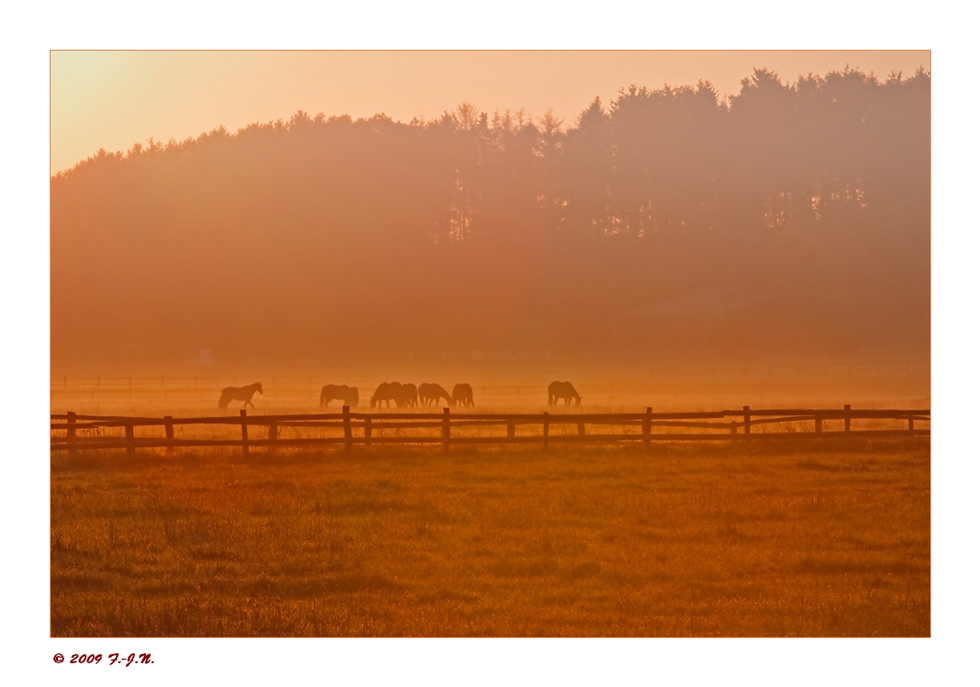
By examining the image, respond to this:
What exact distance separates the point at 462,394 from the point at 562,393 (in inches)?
135

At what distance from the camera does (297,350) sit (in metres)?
40.3

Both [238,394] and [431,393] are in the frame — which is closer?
[238,394]

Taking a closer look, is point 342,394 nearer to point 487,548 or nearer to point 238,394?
point 238,394

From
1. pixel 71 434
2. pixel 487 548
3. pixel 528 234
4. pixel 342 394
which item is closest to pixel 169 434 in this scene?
pixel 71 434

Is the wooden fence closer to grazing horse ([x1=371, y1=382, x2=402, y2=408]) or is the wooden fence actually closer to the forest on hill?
the forest on hill

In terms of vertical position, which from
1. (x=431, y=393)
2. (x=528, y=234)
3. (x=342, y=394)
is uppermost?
(x=528, y=234)

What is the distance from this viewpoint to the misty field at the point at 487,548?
299 inches

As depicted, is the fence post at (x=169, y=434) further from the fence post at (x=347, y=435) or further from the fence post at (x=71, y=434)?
the fence post at (x=347, y=435)

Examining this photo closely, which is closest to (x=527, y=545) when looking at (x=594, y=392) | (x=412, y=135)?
(x=412, y=135)

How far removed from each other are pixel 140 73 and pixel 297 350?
2904 centimetres

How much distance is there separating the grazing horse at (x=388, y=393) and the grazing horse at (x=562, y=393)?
5080mm

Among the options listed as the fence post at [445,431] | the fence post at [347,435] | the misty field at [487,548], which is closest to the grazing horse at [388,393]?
the fence post at [347,435]

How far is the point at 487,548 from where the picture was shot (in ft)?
30.4

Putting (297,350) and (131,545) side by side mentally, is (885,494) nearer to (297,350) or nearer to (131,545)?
(131,545)
